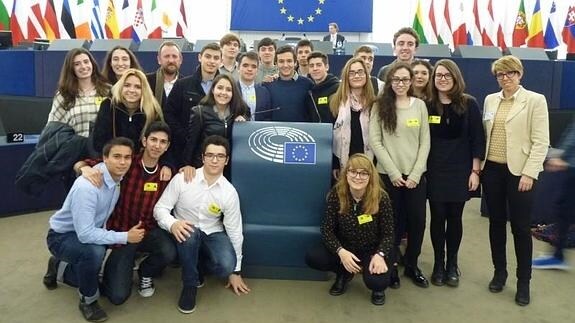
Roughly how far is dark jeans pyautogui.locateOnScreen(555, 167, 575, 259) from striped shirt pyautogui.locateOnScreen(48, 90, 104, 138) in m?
3.14

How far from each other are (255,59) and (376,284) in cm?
164

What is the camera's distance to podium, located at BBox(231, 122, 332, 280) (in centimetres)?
271

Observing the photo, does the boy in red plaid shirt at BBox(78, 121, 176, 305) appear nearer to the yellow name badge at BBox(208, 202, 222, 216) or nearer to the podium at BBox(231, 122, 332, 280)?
the yellow name badge at BBox(208, 202, 222, 216)

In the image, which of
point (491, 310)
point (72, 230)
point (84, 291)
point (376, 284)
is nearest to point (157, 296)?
point (84, 291)

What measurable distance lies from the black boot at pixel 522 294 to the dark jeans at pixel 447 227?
1.27 ft

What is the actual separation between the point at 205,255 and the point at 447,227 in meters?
1.47

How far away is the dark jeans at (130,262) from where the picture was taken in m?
2.37

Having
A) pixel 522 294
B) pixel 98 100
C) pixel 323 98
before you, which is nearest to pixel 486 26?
pixel 323 98

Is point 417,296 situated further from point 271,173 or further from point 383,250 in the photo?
point 271,173

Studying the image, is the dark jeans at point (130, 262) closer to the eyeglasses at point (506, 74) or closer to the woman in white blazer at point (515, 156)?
the woman in white blazer at point (515, 156)

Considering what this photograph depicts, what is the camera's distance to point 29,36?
942 centimetres

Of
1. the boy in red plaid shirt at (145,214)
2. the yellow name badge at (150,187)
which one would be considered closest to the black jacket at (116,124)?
the boy in red plaid shirt at (145,214)

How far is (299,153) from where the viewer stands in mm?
2725

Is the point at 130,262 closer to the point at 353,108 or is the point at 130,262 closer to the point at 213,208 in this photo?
the point at 213,208
